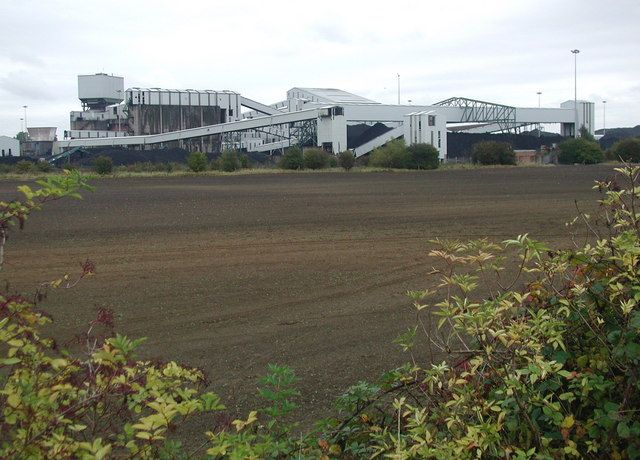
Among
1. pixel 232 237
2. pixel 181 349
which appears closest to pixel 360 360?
pixel 181 349

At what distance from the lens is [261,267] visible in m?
16.0

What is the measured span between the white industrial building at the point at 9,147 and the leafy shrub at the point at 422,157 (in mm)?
46288

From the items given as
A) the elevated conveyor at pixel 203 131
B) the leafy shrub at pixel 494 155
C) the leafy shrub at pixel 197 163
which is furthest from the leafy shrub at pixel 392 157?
the leafy shrub at pixel 197 163

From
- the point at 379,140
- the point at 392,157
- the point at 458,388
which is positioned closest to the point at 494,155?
the point at 392,157

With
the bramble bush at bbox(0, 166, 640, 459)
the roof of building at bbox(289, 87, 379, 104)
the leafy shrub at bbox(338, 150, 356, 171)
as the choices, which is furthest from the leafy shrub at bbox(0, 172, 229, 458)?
the roof of building at bbox(289, 87, 379, 104)

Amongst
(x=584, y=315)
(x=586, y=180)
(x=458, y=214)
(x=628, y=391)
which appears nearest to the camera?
(x=628, y=391)

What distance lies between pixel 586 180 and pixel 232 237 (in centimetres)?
2767

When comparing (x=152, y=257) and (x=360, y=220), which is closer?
(x=152, y=257)

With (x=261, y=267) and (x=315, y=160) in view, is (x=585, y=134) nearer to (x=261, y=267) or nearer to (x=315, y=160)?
(x=315, y=160)

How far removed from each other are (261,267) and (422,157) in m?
49.9

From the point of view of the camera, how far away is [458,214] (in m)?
26.5

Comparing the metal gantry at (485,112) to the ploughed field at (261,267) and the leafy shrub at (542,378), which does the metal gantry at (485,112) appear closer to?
the ploughed field at (261,267)

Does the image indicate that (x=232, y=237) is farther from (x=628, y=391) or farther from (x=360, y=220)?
(x=628, y=391)

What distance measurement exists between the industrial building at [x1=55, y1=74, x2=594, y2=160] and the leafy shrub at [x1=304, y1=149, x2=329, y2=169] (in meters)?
12.4
